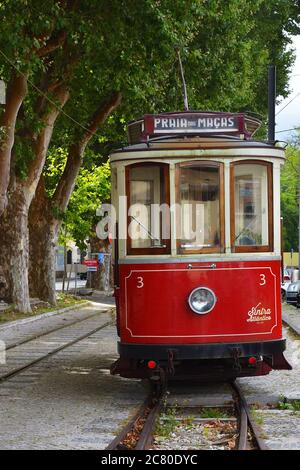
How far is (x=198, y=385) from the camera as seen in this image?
36.9ft

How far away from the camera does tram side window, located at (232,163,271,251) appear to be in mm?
9852

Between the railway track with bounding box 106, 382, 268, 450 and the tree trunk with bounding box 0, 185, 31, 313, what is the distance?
45.5 feet

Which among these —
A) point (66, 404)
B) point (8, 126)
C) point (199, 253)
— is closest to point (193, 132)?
point (199, 253)

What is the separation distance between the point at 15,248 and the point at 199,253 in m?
14.3

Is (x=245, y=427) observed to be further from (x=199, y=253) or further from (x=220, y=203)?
(x=220, y=203)

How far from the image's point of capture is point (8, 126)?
60.3 feet

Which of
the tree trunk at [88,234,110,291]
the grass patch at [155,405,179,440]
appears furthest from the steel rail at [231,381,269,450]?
the tree trunk at [88,234,110,291]

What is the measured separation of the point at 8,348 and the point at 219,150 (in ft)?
25.4

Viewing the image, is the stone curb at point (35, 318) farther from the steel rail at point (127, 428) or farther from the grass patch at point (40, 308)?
the steel rail at point (127, 428)

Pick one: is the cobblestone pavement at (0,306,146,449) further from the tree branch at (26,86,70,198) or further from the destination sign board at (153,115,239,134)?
the tree branch at (26,86,70,198)

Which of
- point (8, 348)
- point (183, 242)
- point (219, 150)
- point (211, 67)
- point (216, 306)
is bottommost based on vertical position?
point (8, 348)

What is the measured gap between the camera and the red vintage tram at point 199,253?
9594mm
